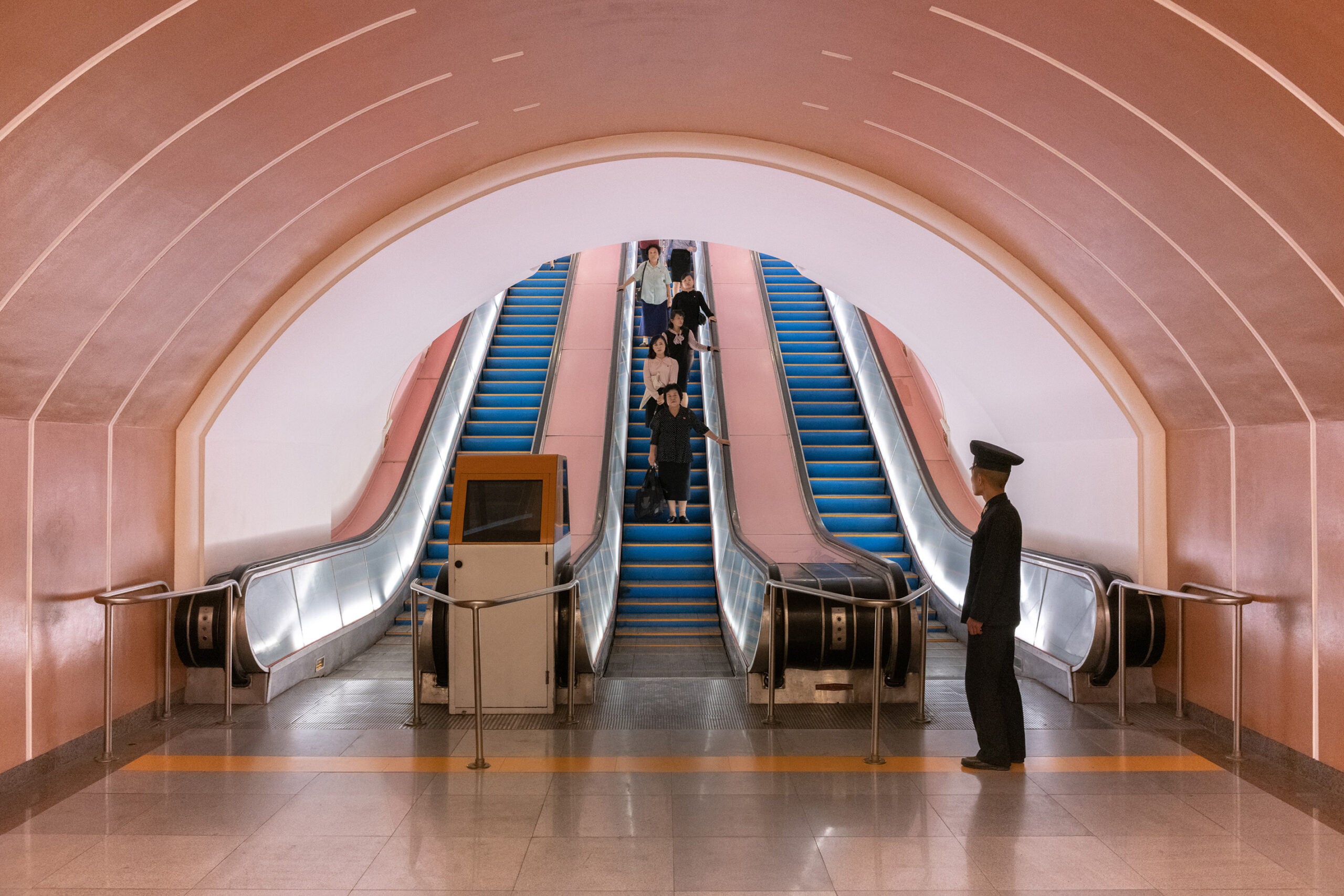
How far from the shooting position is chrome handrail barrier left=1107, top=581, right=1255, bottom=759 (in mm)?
5109

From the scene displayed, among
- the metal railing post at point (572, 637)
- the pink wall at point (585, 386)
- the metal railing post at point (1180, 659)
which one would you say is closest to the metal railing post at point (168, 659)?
the metal railing post at point (572, 637)

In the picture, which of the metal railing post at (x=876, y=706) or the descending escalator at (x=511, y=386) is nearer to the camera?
the metal railing post at (x=876, y=706)

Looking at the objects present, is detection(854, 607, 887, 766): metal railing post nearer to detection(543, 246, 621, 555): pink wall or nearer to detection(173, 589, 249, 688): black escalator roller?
detection(543, 246, 621, 555): pink wall

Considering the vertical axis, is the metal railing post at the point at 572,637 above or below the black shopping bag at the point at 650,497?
below

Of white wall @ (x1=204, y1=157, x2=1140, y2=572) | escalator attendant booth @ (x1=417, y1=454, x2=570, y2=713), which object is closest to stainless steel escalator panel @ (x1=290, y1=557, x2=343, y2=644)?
white wall @ (x1=204, y1=157, x2=1140, y2=572)

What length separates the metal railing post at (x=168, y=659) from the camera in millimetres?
5914

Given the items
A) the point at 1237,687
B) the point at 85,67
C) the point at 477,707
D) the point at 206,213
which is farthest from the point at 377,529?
the point at 1237,687

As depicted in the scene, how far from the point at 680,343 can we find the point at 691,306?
1.45 feet

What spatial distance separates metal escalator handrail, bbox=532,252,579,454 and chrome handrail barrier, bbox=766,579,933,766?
4117 mm

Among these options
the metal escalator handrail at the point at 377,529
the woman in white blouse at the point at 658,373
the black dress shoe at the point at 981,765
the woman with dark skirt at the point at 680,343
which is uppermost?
the woman with dark skirt at the point at 680,343

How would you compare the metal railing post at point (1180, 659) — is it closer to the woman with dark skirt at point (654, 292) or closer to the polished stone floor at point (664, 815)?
the polished stone floor at point (664, 815)

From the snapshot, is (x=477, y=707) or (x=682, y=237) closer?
(x=477, y=707)

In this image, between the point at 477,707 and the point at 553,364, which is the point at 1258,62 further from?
the point at 553,364

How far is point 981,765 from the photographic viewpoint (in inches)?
191
